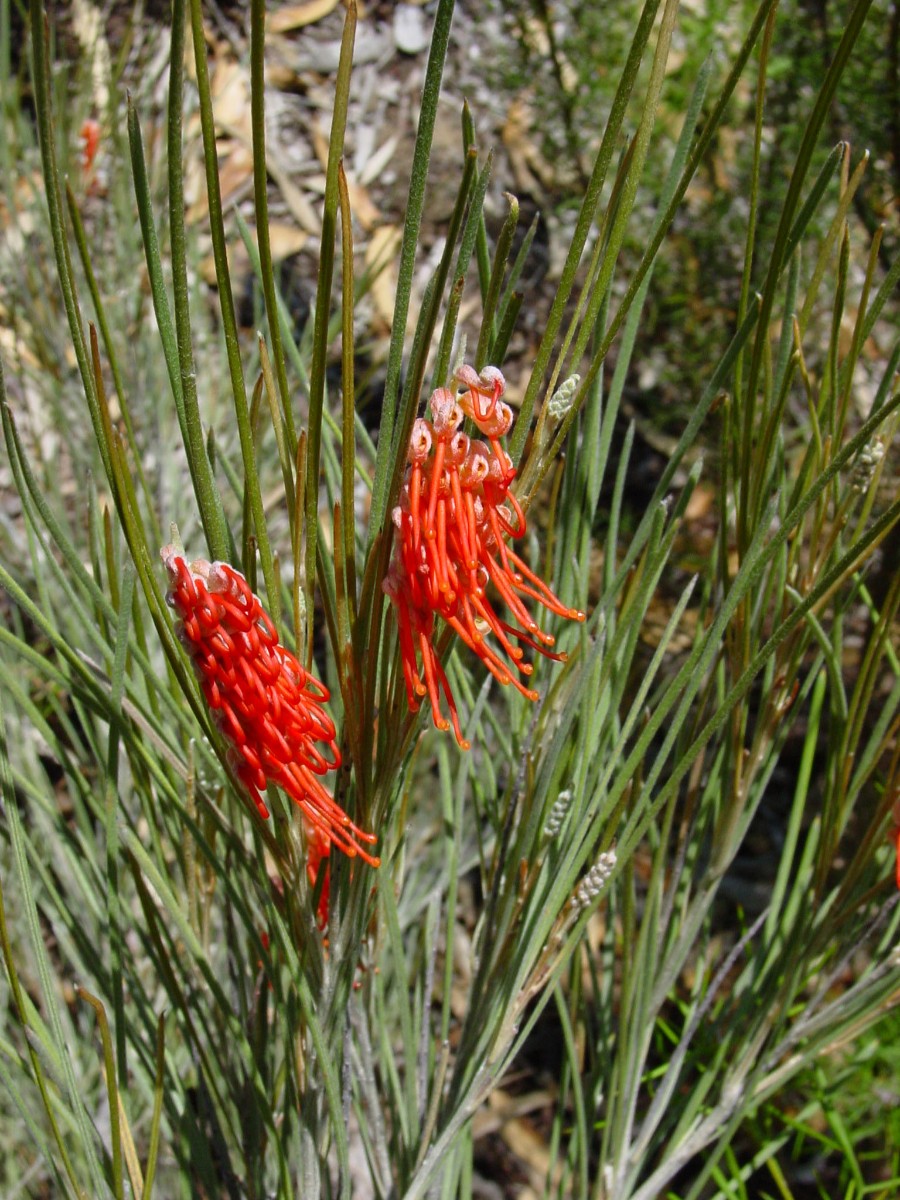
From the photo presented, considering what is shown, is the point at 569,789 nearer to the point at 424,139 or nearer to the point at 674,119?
the point at 424,139

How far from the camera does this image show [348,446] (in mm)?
260

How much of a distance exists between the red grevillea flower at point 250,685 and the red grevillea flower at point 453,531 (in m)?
0.03

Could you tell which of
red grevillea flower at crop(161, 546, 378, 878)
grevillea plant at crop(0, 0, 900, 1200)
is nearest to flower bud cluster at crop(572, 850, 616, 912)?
grevillea plant at crop(0, 0, 900, 1200)

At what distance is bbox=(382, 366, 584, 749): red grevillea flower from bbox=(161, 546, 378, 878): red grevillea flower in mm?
32

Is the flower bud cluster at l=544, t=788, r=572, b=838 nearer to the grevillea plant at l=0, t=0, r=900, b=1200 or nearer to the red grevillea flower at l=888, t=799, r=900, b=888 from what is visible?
the grevillea plant at l=0, t=0, r=900, b=1200

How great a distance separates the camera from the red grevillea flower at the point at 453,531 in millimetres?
257

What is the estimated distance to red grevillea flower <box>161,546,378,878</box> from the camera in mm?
263

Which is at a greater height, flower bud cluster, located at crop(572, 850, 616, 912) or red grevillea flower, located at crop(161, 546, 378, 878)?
red grevillea flower, located at crop(161, 546, 378, 878)

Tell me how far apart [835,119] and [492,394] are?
0.85 metres

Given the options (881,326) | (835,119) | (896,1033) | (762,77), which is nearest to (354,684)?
(762,77)

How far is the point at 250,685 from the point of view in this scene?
268mm

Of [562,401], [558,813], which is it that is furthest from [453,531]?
[558,813]

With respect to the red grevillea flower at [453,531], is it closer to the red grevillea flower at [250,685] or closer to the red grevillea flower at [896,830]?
the red grevillea flower at [250,685]

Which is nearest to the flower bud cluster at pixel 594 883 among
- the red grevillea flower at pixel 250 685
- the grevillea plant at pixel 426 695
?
the grevillea plant at pixel 426 695
